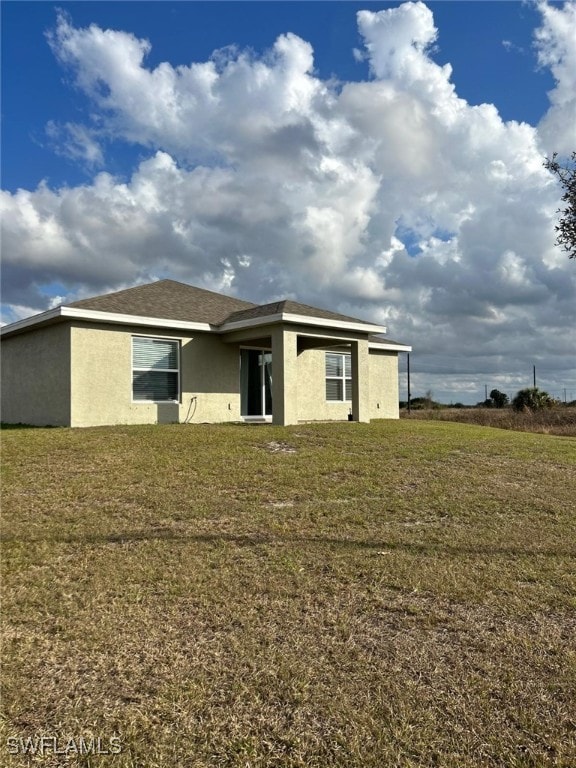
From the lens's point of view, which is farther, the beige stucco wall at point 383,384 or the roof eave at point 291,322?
the beige stucco wall at point 383,384

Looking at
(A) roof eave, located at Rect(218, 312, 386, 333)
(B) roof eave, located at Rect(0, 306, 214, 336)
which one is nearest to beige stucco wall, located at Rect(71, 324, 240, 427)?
(B) roof eave, located at Rect(0, 306, 214, 336)

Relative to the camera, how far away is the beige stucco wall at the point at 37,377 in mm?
14055

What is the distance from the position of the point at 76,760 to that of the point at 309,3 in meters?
12.0

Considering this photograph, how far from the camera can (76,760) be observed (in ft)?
8.72

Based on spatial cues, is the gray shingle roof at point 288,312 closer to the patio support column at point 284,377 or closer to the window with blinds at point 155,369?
the patio support column at point 284,377

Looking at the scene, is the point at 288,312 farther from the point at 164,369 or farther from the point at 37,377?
the point at 37,377

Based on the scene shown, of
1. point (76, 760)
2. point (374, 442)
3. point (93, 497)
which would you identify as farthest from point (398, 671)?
point (374, 442)

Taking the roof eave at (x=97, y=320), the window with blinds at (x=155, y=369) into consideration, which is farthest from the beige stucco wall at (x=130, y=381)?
the roof eave at (x=97, y=320)

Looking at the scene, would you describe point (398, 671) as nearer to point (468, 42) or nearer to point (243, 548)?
point (243, 548)

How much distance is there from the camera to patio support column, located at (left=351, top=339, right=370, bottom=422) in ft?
56.1

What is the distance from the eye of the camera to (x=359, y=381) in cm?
1719

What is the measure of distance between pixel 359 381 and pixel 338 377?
257cm

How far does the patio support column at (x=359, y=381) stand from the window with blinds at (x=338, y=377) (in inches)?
81.0

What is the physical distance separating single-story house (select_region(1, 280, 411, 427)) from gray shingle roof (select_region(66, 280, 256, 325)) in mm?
53
